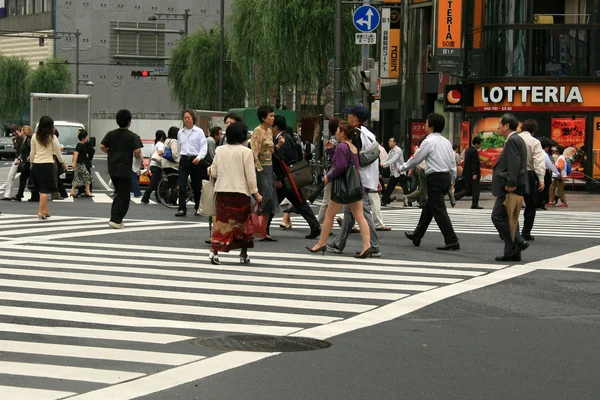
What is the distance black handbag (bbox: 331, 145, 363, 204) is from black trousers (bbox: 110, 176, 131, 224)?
4.65m

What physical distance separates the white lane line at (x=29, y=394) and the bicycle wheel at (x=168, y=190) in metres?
16.5

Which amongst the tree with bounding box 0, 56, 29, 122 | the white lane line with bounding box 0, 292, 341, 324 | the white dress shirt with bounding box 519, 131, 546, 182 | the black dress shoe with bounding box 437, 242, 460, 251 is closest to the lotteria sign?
the white dress shirt with bounding box 519, 131, 546, 182

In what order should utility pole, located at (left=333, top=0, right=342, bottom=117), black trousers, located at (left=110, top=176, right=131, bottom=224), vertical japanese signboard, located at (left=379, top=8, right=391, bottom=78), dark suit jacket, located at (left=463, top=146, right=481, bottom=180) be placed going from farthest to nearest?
vertical japanese signboard, located at (left=379, top=8, right=391, bottom=78)
utility pole, located at (left=333, top=0, right=342, bottom=117)
dark suit jacket, located at (left=463, top=146, right=481, bottom=180)
black trousers, located at (left=110, top=176, right=131, bottom=224)

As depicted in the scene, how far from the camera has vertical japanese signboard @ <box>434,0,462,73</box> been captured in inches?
1388

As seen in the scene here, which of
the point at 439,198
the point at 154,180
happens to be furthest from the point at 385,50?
the point at 439,198

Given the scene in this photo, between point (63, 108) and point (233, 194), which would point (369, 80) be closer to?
point (233, 194)

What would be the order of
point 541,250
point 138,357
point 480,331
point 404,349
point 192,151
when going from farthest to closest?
1. point 192,151
2. point 541,250
3. point 480,331
4. point 404,349
5. point 138,357

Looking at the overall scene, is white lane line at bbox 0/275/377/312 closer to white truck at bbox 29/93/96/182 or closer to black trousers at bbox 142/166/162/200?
black trousers at bbox 142/166/162/200

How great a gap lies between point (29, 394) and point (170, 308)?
3.36 m

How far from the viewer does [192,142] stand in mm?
19578

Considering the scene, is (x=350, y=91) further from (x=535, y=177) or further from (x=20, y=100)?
(x=20, y=100)

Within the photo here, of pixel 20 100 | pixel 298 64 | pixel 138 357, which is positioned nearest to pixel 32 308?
pixel 138 357

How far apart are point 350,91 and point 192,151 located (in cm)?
2517

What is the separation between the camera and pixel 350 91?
145 feet
